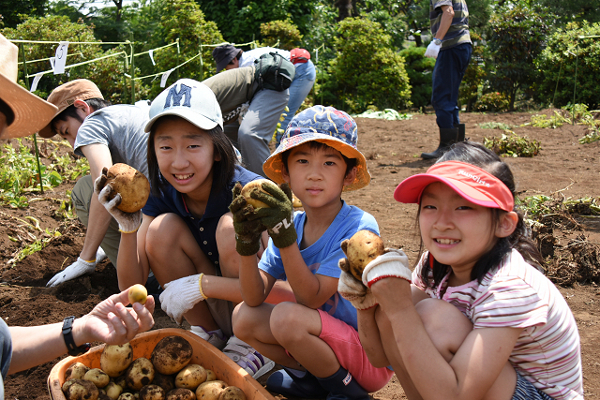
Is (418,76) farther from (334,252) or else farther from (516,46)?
(334,252)

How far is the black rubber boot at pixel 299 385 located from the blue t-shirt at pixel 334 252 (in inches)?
11.0

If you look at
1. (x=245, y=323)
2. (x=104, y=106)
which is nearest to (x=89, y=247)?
(x=104, y=106)

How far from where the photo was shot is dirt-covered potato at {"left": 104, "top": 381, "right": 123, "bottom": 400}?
1.80 metres

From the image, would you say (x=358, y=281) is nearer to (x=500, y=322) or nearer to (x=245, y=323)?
(x=500, y=322)

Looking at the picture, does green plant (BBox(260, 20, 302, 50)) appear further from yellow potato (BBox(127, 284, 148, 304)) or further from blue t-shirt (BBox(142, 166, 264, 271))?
yellow potato (BBox(127, 284, 148, 304))

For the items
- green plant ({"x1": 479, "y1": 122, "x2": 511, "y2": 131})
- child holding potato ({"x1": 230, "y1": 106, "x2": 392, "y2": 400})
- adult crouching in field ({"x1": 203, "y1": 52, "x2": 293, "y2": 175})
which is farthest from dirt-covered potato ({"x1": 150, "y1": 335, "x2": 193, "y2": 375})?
green plant ({"x1": 479, "y1": 122, "x2": 511, "y2": 131})

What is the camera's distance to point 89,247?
2.96 metres

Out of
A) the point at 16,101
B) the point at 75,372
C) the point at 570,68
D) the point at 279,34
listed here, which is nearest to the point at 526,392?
the point at 75,372

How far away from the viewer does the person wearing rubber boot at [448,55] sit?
569cm

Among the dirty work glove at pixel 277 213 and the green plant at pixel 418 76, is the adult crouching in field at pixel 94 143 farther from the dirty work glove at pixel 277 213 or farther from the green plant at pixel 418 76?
the green plant at pixel 418 76

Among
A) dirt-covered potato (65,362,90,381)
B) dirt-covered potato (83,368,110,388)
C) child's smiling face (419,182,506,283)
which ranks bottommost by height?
dirt-covered potato (83,368,110,388)

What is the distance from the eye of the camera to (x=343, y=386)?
1863mm

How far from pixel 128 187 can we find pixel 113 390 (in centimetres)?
81

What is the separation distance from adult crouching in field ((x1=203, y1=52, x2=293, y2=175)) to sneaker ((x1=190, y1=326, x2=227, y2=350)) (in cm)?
202
